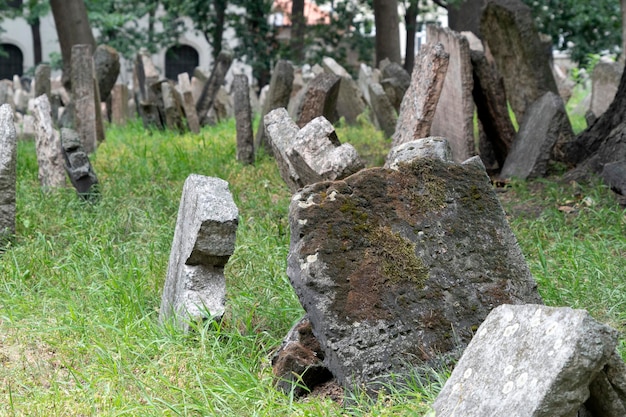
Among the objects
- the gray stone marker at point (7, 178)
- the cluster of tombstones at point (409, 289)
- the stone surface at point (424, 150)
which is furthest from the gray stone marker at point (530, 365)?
the gray stone marker at point (7, 178)

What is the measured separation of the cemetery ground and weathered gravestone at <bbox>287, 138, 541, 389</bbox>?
22 cm

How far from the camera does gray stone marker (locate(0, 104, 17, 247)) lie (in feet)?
21.2

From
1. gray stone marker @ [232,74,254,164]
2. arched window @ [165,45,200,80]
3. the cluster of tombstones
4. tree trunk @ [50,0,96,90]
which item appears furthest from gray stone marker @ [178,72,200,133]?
arched window @ [165,45,200,80]

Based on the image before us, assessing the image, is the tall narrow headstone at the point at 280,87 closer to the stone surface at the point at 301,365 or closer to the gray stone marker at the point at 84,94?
the gray stone marker at the point at 84,94

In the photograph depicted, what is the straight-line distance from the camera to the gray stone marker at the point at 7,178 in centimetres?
647

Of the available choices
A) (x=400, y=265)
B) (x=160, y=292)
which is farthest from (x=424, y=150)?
(x=160, y=292)

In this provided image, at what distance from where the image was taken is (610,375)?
10.00 ft

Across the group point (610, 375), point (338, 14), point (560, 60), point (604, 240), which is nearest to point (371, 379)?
point (610, 375)

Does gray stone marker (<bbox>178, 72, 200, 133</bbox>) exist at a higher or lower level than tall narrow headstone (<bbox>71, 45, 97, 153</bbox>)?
lower

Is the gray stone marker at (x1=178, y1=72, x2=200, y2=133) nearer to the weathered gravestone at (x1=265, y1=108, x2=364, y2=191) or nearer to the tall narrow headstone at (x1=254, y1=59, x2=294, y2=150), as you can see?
the tall narrow headstone at (x1=254, y1=59, x2=294, y2=150)

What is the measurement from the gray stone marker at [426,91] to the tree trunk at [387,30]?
10426 mm

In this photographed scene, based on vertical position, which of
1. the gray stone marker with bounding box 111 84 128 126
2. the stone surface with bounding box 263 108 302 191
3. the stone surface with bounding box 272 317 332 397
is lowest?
the gray stone marker with bounding box 111 84 128 126

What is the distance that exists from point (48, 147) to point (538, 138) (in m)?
4.17

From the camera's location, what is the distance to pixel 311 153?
5.20 meters
